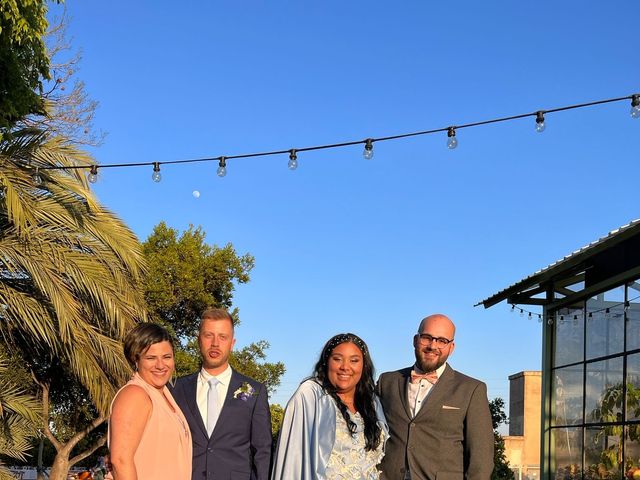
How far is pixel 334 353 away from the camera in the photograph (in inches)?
193

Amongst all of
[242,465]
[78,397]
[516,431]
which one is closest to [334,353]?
[242,465]

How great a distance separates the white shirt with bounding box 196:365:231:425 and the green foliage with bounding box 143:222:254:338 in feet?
61.6

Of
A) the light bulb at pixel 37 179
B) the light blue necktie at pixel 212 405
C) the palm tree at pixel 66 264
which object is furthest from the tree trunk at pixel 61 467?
the light blue necktie at pixel 212 405

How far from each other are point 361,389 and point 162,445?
3.62ft

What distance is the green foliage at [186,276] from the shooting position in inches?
951

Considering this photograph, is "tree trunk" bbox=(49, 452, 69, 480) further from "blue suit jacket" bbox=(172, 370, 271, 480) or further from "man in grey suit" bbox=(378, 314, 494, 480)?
"man in grey suit" bbox=(378, 314, 494, 480)

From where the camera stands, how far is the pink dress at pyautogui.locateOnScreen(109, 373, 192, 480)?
451cm

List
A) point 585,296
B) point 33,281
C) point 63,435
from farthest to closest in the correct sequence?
point 63,435, point 585,296, point 33,281

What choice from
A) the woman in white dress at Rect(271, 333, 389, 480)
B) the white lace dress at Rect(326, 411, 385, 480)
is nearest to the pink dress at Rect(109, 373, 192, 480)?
the woman in white dress at Rect(271, 333, 389, 480)

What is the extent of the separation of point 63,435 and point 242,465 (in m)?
14.6

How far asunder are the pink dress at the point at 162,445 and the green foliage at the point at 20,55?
535cm

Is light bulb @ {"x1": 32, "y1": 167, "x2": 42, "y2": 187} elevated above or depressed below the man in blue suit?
above

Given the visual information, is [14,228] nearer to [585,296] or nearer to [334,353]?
[334,353]

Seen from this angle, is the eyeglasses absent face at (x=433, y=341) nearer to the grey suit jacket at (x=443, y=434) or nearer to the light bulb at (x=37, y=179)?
the grey suit jacket at (x=443, y=434)
